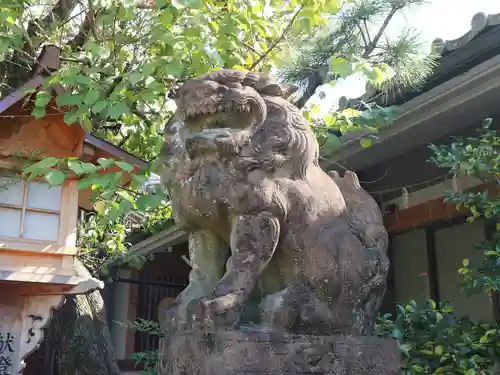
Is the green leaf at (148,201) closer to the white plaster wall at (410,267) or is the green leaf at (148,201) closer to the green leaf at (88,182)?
the green leaf at (88,182)

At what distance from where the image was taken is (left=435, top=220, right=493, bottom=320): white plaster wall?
5137mm

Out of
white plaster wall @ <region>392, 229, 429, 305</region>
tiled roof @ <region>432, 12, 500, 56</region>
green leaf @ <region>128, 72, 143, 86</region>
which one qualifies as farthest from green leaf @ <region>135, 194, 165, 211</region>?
white plaster wall @ <region>392, 229, 429, 305</region>

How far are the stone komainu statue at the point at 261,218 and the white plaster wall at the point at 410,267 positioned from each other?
3729mm

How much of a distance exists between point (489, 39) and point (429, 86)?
1.75 ft

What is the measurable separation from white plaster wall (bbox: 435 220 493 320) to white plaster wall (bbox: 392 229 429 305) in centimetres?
17

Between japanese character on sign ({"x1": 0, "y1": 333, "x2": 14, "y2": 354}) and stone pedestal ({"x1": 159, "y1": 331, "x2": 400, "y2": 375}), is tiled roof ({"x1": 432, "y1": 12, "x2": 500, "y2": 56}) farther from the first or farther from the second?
japanese character on sign ({"x1": 0, "y1": 333, "x2": 14, "y2": 354})

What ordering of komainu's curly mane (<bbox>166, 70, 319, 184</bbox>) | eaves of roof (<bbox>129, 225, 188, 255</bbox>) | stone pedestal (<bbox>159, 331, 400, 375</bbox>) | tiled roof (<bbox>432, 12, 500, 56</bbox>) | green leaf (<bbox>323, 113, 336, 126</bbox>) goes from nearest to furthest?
stone pedestal (<bbox>159, 331, 400, 375</bbox>)
komainu's curly mane (<bbox>166, 70, 319, 184</bbox>)
tiled roof (<bbox>432, 12, 500, 56</bbox>)
green leaf (<bbox>323, 113, 336, 126</bbox>)
eaves of roof (<bbox>129, 225, 188, 255</bbox>)

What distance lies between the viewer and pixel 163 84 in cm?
365

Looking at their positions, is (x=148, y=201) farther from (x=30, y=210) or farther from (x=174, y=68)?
(x=30, y=210)

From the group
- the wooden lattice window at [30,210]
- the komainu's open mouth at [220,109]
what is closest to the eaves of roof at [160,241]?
the wooden lattice window at [30,210]

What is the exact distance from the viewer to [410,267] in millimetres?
5934

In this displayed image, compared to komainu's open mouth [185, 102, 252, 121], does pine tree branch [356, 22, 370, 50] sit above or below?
above

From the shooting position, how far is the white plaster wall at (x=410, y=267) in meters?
5.77

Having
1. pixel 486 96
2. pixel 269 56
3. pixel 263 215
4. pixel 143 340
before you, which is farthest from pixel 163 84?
pixel 143 340
